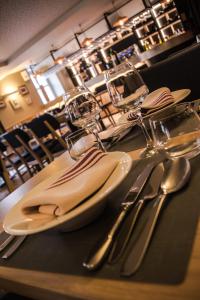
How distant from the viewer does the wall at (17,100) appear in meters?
11.4

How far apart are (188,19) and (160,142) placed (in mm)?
4188

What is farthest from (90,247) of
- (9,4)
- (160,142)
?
(9,4)

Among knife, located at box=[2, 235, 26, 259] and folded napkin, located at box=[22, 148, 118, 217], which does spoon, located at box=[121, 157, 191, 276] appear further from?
knife, located at box=[2, 235, 26, 259]

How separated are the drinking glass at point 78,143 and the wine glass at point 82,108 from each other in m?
0.03

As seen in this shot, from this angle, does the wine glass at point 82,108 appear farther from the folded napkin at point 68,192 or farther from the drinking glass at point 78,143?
the folded napkin at point 68,192

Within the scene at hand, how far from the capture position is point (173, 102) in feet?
3.10

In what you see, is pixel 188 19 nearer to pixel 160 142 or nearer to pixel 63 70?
pixel 160 142

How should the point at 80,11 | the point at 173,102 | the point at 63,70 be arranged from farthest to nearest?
the point at 63,70 < the point at 80,11 < the point at 173,102

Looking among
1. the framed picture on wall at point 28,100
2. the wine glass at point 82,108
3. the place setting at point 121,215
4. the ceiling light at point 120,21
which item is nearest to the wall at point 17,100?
the framed picture on wall at point 28,100

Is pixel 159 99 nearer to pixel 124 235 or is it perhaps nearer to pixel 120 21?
pixel 124 235

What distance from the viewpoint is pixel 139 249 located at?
39 centimetres

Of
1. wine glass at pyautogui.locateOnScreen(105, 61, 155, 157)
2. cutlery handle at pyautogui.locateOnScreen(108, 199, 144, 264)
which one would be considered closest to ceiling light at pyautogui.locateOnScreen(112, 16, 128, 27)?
wine glass at pyautogui.locateOnScreen(105, 61, 155, 157)

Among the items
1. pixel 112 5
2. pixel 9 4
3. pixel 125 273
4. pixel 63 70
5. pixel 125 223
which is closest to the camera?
pixel 125 273

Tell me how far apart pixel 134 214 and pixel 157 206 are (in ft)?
0.14
